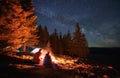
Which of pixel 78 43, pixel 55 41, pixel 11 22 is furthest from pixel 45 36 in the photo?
pixel 11 22

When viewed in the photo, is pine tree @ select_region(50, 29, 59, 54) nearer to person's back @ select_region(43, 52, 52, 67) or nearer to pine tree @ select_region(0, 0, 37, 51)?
pine tree @ select_region(0, 0, 37, 51)

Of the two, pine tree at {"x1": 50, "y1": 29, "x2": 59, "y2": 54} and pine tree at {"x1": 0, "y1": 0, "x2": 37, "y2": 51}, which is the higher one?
pine tree at {"x1": 0, "y1": 0, "x2": 37, "y2": 51}

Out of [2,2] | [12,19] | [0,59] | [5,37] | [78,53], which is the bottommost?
[78,53]

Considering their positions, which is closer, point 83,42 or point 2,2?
point 2,2

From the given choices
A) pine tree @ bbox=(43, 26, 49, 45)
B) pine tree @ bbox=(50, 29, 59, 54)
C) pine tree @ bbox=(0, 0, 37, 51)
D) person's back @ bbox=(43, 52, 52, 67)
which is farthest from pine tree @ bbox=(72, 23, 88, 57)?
person's back @ bbox=(43, 52, 52, 67)

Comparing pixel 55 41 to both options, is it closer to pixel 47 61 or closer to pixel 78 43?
pixel 78 43

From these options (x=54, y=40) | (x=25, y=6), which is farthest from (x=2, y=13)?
(x=54, y=40)

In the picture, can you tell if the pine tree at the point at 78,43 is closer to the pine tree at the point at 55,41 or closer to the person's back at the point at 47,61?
the pine tree at the point at 55,41

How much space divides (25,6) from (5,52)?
11746 mm

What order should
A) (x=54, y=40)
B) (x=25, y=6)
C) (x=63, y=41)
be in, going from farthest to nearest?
(x=63, y=41), (x=54, y=40), (x=25, y=6)

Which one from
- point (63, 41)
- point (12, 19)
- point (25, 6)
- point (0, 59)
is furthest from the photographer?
point (63, 41)

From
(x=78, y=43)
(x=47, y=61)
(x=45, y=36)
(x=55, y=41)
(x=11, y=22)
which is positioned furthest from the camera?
(x=55, y=41)

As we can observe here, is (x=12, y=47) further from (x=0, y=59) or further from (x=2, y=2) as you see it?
(x=2, y=2)

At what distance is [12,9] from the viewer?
24641mm
